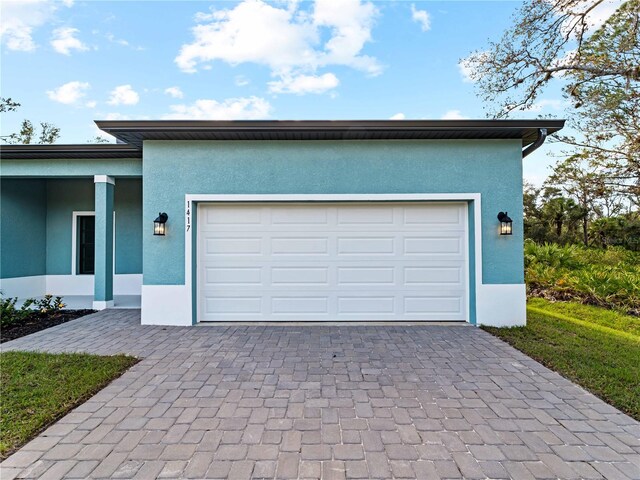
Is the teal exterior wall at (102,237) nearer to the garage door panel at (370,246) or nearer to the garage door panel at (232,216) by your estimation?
the garage door panel at (232,216)

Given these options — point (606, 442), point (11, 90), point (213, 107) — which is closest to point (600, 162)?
point (606, 442)

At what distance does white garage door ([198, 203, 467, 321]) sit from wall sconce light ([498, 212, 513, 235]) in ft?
2.02

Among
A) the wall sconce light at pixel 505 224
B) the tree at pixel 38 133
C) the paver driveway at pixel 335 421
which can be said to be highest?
the tree at pixel 38 133

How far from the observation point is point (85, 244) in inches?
354

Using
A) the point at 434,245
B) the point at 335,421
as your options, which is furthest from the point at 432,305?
the point at 335,421

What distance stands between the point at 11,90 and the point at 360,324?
1175cm

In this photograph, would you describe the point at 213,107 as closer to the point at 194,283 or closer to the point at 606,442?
the point at 194,283

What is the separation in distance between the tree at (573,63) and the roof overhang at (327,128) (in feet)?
15.4

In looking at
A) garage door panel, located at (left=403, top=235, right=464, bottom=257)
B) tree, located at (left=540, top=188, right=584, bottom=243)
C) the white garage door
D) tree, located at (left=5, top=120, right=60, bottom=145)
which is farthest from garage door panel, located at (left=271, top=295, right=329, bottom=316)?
tree, located at (left=5, top=120, right=60, bottom=145)

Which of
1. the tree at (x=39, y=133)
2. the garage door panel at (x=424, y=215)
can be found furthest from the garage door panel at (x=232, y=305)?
the tree at (x=39, y=133)

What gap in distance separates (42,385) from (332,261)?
4286 mm

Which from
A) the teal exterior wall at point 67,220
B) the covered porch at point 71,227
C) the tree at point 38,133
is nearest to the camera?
the covered porch at point 71,227

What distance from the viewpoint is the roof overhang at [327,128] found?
5.38 metres

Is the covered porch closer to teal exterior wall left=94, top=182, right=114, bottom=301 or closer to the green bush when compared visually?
teal exterior wall left=94, top=182, right=114, bottom=301
